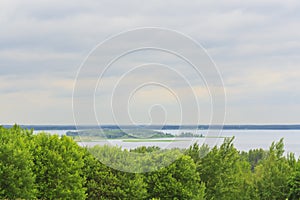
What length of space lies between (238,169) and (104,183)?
27.7m

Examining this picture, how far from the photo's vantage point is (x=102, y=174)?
51.4m

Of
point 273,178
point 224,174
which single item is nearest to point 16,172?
point 224,174

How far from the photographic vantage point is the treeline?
1724 inches

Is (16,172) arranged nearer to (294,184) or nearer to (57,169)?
(57,169)

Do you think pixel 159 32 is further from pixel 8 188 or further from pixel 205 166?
pixel 205 166

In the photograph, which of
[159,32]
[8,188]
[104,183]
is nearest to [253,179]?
[104,183]

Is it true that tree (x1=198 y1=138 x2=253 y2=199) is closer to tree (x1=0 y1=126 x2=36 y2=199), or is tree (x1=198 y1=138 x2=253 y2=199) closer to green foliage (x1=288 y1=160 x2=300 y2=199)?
green foliage (x1=288 y1=160 x2=300 y2=199)

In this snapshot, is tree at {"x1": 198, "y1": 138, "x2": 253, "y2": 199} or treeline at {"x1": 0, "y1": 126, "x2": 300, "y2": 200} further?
tree at {"x1": 198, "y1": 138, "x2": 253, "y2": 199}

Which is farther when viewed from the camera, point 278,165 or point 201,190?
point 278,165

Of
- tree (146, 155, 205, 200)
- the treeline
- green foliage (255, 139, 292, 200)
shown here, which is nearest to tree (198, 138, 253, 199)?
the treeline

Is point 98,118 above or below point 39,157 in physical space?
above

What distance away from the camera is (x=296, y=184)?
6319cm

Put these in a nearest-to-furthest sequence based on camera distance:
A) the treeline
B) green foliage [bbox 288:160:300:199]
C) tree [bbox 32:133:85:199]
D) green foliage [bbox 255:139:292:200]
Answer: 1. the treeline
2. tree [bbox 32:133:85:199]
3. green foliage [bbox 288:160:300:199]
4. green foliage [bbox 255:139:292:200]

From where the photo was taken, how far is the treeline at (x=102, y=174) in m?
43.8
